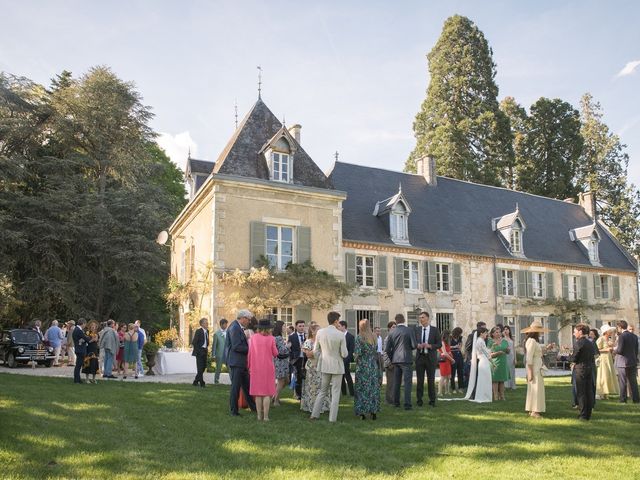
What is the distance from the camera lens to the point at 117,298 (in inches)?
1189

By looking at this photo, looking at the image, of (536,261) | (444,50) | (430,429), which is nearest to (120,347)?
(430,429)

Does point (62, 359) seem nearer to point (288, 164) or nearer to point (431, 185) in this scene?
point (288, 164)

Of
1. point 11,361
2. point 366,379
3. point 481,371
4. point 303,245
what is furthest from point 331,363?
point 11,361

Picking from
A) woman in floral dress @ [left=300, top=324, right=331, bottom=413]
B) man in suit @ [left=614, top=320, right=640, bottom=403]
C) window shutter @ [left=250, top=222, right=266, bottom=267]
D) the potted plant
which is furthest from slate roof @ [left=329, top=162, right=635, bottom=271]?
woman in floral dress @ [left=300, top=324, right=331, bottom=413]

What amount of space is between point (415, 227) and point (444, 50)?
18044 millimetres

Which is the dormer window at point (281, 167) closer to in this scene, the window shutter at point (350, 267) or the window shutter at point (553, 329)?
the window shutter at point (350, 267)

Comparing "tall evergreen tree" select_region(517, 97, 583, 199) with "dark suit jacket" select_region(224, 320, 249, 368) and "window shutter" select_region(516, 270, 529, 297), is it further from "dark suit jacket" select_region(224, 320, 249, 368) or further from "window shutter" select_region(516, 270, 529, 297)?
"dark suit jacket" select_region(224, 320, 249, 368)

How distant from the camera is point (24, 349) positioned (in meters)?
18.2

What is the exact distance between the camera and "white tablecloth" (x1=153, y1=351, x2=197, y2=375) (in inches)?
656

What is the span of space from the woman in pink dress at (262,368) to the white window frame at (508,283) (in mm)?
20134

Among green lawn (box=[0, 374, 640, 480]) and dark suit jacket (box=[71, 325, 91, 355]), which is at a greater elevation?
dark suit jacket (box=[71, 325, 91, 355])

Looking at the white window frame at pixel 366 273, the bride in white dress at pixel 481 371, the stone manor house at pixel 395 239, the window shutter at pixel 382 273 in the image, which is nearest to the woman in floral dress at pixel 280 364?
the bride in white dress at pixel 481 371

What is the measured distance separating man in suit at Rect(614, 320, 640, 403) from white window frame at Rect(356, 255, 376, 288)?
12.5 meters

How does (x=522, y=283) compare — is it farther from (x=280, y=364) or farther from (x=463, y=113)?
(x=280, y=364)
